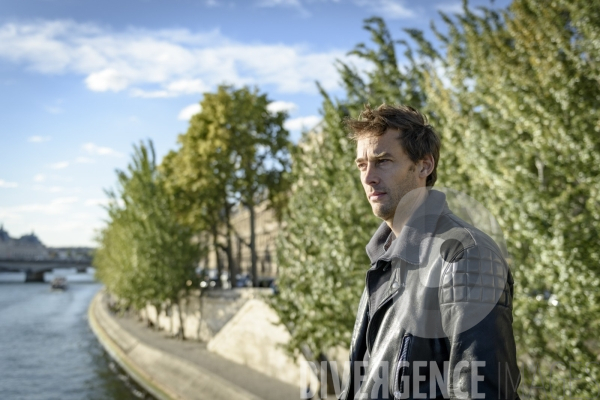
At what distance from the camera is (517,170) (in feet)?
25.9

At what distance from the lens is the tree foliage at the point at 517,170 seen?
713 centimetres

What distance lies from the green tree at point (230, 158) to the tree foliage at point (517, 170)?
1508cm

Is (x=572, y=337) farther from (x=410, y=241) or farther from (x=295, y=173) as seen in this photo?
(x=295, y=173)

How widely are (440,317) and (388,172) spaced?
505 millimetres

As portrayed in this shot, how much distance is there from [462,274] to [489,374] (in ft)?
0.85

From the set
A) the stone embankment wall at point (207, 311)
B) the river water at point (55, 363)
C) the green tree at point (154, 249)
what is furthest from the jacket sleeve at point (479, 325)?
the green tree at point (154, 249)

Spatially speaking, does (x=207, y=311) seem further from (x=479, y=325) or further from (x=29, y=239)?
(x=29, y=239)

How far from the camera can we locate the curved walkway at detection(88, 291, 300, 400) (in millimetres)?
14711

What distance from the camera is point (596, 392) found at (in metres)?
6.54

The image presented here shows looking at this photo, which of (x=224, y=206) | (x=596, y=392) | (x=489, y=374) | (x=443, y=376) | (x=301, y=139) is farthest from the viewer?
(x=224, y=206)

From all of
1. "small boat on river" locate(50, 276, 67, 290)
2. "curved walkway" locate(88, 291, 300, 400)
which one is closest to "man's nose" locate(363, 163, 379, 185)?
"curved walkway" locate(88, 291, 300, 400)

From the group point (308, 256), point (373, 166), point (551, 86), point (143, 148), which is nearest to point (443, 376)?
point (373, 166)

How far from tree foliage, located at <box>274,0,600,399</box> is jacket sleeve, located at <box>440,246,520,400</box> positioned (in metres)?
4.31

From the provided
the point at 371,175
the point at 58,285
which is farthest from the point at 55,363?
the point at 58,285
